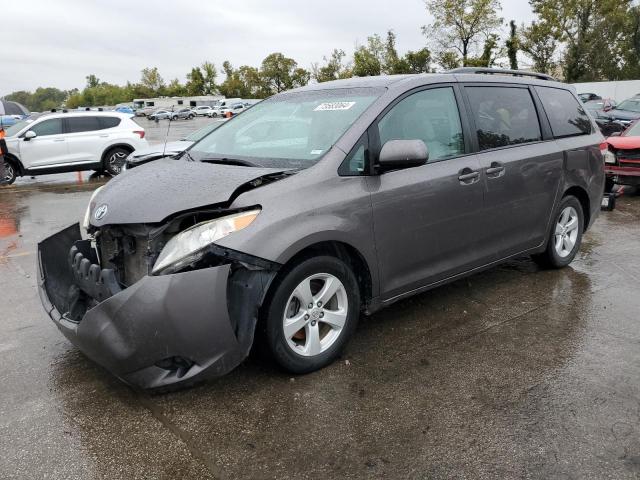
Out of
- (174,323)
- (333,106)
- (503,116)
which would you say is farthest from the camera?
(503,116)

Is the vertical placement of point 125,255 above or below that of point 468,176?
below

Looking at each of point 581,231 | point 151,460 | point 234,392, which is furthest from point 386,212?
point 581,231

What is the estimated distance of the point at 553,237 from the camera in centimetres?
522

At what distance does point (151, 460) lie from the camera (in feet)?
8.69

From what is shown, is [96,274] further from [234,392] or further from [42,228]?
[42,228]

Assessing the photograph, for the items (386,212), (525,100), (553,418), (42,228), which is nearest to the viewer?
(553,418)

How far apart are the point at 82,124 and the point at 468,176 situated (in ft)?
38.9

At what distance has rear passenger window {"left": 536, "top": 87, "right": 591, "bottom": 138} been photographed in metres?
5.11

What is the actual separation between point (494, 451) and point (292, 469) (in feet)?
3.10

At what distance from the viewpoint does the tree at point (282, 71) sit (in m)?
90.6

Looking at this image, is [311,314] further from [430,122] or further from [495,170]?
[495,170]

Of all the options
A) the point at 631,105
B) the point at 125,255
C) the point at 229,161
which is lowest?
the point at 125,255

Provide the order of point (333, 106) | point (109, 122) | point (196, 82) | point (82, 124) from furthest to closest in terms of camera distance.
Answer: point (196, 82)
point (109, 122)
point (82, 124)
point (333, 106)

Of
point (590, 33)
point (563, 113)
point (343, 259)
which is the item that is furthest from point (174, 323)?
point (590, 33)
